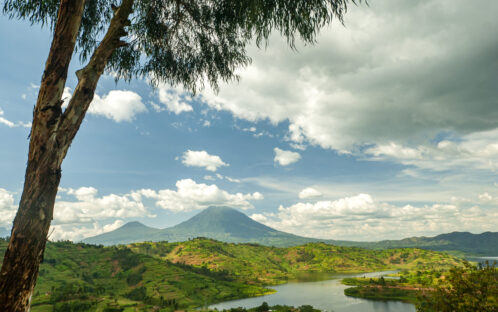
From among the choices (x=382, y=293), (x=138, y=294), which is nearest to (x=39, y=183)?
(x=382, y=293)

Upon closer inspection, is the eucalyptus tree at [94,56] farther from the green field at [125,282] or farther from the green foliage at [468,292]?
the green field at [125,282]

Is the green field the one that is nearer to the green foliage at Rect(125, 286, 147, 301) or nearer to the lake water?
the green foliage at Rect(125, 286, 147, 301)

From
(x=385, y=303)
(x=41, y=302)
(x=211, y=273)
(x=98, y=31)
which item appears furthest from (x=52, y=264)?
(x=98, y=31)

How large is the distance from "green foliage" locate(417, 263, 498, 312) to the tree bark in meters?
14.5

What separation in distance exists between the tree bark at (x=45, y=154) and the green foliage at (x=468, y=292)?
1448 centimetres

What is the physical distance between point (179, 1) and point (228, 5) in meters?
1.30

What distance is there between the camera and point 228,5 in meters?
6.84

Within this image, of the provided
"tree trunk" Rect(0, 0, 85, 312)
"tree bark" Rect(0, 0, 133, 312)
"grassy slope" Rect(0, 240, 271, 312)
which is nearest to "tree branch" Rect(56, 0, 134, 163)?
"tree bark" Rect(0, 0, 133, 312)

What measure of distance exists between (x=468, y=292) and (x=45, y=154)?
16847 millimetres

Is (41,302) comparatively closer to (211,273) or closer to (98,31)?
(211,273)

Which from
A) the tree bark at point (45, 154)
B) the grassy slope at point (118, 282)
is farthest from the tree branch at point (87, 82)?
the grassy slope at point (118, 282)

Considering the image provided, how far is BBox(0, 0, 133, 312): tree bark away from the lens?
11.4 ft

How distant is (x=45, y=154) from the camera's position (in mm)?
3914

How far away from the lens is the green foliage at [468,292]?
12.1 meters
